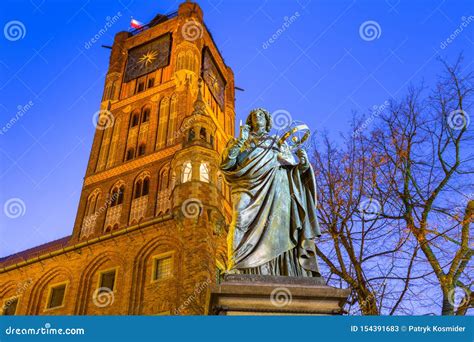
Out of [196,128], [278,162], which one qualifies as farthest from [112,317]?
[196,128]

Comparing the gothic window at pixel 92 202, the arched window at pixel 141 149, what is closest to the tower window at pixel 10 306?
the gothic window at pixel 92 202

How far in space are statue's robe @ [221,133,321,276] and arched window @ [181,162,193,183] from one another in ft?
74.6

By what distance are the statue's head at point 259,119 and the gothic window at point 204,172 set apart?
22110 millimetres

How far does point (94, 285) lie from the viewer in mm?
28297

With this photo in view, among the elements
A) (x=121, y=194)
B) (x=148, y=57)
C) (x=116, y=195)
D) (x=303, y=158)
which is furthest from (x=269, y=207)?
(x=148, y=57)

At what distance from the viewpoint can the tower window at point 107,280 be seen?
91.7ft

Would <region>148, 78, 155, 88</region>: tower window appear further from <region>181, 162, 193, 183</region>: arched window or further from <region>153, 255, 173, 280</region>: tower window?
<region>153, 255, 173, 280</region>: tower window

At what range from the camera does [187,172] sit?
29.8 meters

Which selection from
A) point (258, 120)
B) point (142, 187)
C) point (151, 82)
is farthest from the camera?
point (151, 82)

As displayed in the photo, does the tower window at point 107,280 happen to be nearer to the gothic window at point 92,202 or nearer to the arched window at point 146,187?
the arched window at point 146,187

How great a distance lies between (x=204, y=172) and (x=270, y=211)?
77.9 feet

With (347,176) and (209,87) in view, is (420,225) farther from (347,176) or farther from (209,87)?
(209,87)

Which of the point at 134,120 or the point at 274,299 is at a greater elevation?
the point at 134,120

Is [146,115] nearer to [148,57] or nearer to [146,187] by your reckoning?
[148,57]
